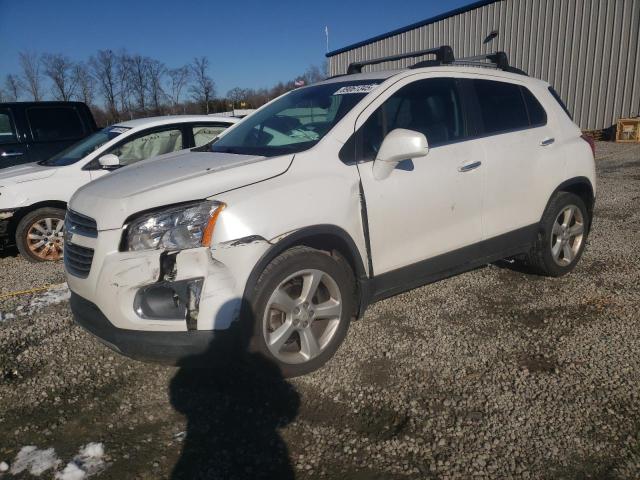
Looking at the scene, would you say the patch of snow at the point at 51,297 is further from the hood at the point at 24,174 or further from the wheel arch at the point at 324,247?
the wheel arch at the point at 324,247

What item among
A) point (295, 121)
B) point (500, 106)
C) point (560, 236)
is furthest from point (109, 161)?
point (560, 236)

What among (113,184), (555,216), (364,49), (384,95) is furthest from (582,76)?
(113,184)

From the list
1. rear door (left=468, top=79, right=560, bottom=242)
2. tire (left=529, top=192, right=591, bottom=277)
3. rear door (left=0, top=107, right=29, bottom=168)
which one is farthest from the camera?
rear door (left=0, top=107, right=29, bottom=168)

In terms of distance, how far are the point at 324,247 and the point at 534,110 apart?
236cm

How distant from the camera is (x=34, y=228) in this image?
5676 mm

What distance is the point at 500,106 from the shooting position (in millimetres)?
3957

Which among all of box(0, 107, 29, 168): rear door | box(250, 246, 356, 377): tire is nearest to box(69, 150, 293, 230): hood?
box(250, 246, 356, 377): tire

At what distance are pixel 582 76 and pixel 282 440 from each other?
18014 mm

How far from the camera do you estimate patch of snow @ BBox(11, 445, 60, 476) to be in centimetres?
235

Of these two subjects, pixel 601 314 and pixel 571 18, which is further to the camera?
pixel 571 18

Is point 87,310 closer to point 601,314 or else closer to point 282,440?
point 282,440

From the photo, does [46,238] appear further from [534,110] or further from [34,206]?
[534,110]

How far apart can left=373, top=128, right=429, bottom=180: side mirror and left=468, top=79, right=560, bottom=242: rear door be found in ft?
3.02

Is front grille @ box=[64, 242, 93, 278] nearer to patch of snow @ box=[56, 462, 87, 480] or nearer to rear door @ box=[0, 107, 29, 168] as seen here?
patch of snow @ box=[56, 462, 87, 480]
